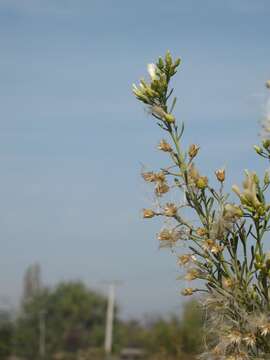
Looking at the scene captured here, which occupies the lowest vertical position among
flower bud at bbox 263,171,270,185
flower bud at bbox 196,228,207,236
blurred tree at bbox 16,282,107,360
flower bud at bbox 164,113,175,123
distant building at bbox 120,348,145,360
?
flower bud at bbox 196,228,207,236

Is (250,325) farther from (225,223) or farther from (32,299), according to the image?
(32,299)

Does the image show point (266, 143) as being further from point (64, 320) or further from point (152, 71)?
point (64, 320)

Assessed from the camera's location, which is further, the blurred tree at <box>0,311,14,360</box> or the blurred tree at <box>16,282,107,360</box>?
the blurred tree at <box>16,282,107,360</box>

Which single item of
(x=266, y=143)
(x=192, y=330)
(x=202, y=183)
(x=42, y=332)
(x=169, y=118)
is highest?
(x=42, y=332)

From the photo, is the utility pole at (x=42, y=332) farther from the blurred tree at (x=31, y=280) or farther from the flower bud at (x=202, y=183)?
the flower bud at (x=202, y=183)

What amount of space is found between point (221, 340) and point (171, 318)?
143ft

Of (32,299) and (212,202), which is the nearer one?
(212,202)

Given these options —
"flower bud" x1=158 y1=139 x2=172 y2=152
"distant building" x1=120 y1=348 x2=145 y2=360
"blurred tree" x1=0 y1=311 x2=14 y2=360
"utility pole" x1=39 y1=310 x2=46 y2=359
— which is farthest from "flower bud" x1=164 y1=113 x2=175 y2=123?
"distant building" x1=120 y1=348 x2=145 y2=360

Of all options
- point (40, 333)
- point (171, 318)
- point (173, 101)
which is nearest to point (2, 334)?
point (40, 333)

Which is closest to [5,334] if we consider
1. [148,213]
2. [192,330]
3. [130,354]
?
[130,354]

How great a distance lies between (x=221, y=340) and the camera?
11.9 feet

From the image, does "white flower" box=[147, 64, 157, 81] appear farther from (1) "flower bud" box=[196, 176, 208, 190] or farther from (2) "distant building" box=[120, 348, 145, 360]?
(2) "distant building" box=[120, 348, 145, 360]

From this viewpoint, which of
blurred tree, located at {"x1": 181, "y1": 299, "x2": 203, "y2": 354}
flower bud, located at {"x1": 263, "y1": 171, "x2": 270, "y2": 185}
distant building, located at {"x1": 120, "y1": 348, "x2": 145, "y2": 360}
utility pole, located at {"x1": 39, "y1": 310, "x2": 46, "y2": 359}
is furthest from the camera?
distant building, located at {"x1": 120, "y1": 348, "x2": 145, "y2": 360}

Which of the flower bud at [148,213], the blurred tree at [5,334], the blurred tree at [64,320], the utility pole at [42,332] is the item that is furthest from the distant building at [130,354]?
the flower bud at [148,213]
